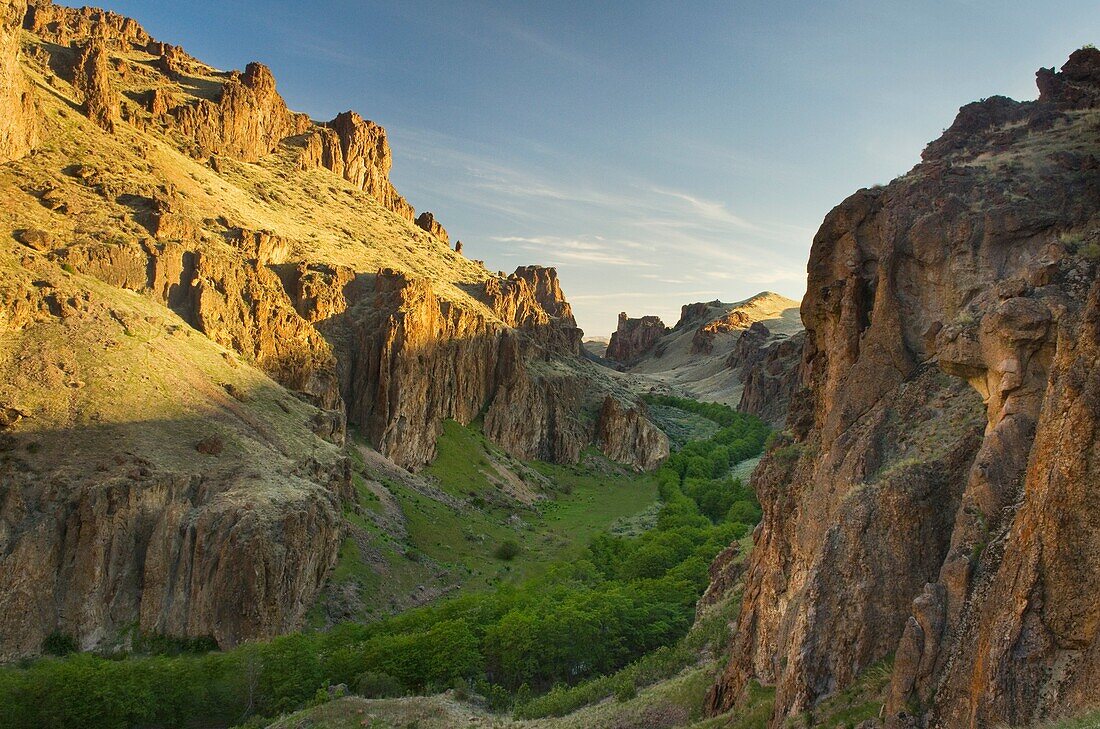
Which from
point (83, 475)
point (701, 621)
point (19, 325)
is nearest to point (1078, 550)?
point (701, 621)

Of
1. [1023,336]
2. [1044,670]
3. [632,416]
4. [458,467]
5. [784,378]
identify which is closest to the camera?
[1044,670]

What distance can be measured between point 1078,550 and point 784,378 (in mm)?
150426

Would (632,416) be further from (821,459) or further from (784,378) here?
(821,459)

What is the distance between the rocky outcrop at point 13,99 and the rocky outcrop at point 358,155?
3196 inches

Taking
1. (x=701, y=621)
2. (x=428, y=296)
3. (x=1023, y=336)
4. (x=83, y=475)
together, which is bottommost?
(x=701, y=621)

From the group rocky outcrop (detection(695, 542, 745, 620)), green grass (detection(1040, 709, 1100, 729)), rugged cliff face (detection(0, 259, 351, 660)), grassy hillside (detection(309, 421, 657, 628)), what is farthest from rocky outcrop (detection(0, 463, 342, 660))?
green grass (detection(1040, 709, 1100, 729))

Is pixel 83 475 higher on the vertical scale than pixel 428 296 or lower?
lower

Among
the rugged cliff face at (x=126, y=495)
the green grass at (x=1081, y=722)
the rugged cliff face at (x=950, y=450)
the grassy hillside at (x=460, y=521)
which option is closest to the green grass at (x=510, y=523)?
the grassy hillside at (x=460, y=521)

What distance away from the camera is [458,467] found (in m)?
94.8

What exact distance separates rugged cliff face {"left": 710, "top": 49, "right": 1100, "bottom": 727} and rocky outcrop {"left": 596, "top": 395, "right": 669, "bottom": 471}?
103773mm

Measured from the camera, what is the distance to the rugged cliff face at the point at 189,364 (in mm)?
42906

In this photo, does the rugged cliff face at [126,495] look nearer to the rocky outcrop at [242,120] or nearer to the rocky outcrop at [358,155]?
the rocky outcrop at [242,120]

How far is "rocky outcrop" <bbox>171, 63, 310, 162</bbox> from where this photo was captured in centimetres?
11962

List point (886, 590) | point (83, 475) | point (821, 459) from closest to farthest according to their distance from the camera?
point (886, 590), point (821, 459), point (83, 475)
